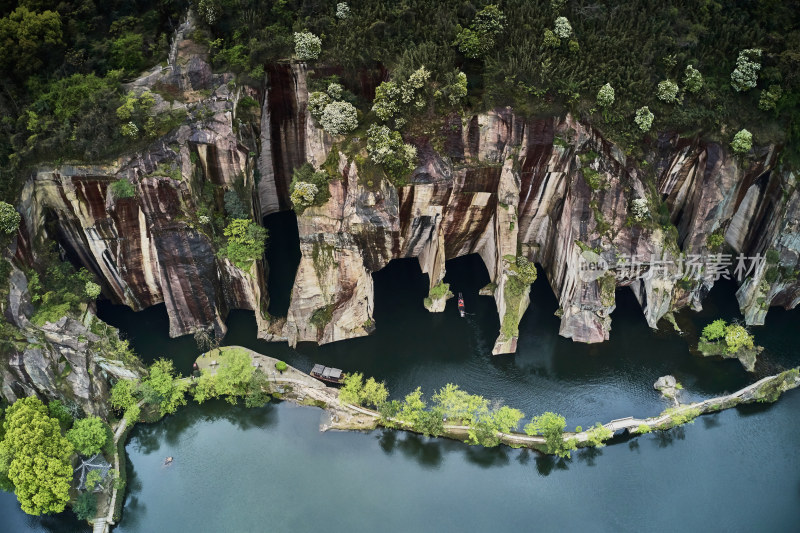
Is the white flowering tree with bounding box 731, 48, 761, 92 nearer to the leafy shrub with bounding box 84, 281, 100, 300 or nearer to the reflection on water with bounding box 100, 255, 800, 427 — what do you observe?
the reflection on water with bounding box 100, 255, 800, 427

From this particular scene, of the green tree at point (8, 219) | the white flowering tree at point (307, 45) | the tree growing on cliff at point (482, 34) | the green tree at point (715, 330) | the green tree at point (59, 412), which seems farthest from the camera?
the green tree at point (715, 330)

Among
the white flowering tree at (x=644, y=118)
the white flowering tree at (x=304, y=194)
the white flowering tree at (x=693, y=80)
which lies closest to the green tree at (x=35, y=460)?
the white flowering tree at (x=304, y=194)

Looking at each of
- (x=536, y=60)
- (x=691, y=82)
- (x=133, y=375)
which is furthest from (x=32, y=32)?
(x=691, y=82)

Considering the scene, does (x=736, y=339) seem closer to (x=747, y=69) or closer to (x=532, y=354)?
(x=532, y=354)

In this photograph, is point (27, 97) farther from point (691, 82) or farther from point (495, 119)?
point (691, 82)

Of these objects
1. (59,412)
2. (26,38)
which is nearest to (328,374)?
(59,412)

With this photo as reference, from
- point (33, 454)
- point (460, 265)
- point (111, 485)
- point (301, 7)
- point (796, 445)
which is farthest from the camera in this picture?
point (460, 265)

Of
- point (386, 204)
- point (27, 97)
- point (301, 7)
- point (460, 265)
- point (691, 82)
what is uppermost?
point (301, 7)

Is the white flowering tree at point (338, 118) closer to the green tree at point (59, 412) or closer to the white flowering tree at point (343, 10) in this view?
the white flowering tree at point (343, 10)
